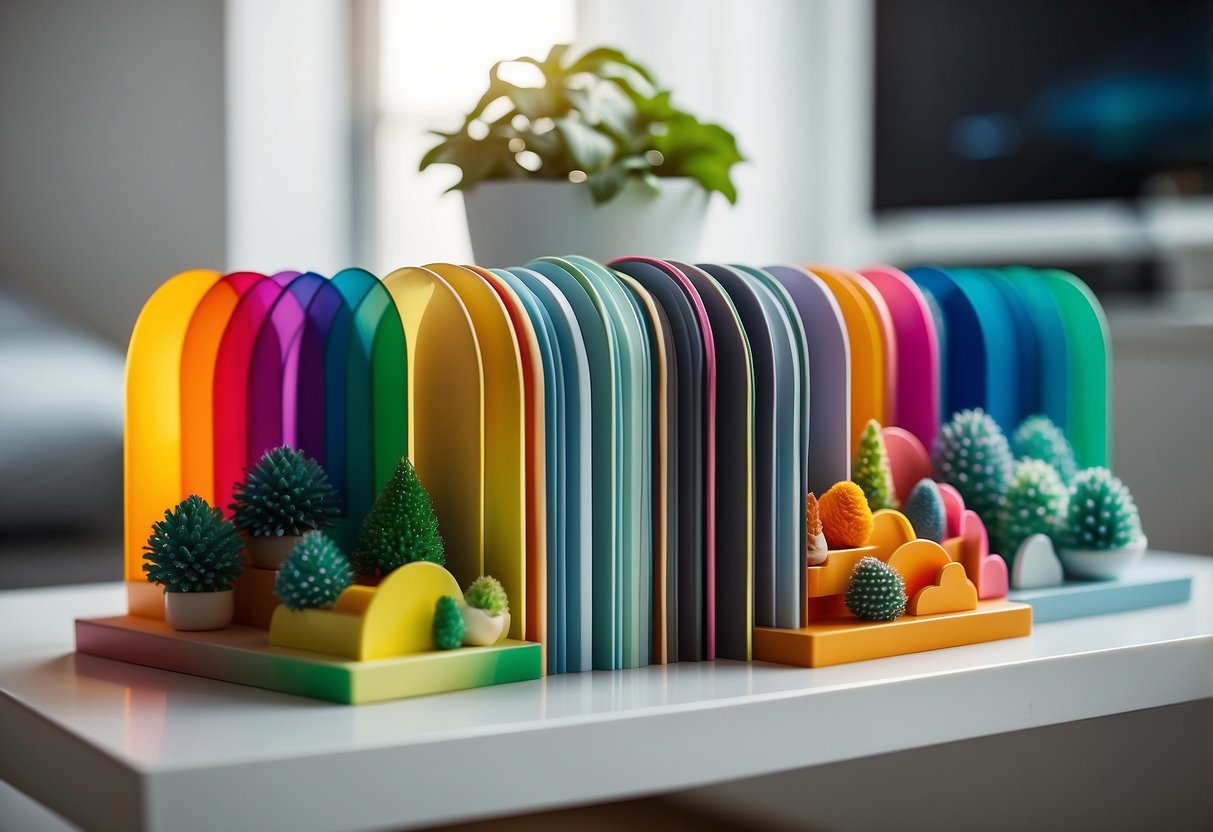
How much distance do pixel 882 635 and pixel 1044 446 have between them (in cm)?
31

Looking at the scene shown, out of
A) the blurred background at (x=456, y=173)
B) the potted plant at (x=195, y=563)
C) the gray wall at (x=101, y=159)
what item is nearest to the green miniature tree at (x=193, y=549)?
the potted plant at (x=195, y=563)

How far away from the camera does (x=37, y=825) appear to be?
3.62 ft

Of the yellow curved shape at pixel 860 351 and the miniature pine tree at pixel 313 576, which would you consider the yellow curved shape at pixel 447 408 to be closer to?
the miniature pine tree at pixel 313 576

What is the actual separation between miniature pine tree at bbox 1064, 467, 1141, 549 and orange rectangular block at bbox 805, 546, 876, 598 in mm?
232

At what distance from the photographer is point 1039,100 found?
249cm

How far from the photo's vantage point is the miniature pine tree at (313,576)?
0.69m

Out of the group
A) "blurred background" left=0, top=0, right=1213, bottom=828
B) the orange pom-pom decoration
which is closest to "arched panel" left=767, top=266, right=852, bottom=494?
the orange pom-pom decoration

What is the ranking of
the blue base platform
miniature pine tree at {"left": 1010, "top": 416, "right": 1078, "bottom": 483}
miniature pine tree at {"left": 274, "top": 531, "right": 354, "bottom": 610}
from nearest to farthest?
miniature pine tree at {"left": 274, "top": 531, "right": 354, "bottom": 610} → the blue base platform → miniature pine tree at {"left": 1010, "top": 416, "right": 1078, "bottom": 483}

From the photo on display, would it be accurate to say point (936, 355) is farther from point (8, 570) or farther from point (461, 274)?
point (8, 570)

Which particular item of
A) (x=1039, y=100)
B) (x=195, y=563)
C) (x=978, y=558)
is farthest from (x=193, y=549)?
(x=1039, y=100)

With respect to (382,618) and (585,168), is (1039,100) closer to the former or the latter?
(585,168)

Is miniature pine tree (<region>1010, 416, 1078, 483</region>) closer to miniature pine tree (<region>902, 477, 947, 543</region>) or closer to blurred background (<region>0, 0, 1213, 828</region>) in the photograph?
miniature pine tree (<region>902, 477, 947, 543</region>)

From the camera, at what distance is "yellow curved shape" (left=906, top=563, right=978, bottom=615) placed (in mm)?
832

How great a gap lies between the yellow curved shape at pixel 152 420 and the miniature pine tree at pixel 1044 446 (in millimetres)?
604
